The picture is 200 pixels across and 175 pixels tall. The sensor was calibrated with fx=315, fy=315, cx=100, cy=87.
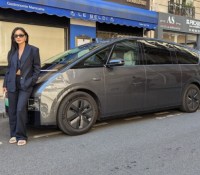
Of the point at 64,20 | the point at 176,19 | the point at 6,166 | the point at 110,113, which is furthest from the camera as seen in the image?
the point at 176,19

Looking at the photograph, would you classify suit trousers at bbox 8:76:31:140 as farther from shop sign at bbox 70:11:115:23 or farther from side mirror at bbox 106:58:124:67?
shop sign at bbox 70:11:115:23

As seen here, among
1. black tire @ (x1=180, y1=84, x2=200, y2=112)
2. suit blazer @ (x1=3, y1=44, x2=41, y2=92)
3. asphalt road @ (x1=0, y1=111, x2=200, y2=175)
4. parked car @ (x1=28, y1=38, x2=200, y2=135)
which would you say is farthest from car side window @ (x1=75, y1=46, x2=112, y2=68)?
Answer: black tire @ (x1=180, y1=84, x2=200, y2=112)

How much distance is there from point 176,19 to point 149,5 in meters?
1.89

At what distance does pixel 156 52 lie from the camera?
652cm

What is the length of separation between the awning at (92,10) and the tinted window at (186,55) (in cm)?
428

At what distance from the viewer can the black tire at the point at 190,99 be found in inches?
278

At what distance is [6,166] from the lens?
3951 mm

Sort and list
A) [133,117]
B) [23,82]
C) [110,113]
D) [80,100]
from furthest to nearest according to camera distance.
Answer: [133,117]
[110,113]
[80,100]
[23,82]

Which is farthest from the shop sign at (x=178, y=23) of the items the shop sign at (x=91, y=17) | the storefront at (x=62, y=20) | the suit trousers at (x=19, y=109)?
the suit trousers at (x=19, y=109)

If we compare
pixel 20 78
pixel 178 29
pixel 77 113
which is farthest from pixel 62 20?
pixel 178 29

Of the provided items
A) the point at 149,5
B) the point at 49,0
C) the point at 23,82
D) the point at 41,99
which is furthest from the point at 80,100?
the point at 149,5

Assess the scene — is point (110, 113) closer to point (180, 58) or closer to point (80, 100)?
Answer: point (80, 100)

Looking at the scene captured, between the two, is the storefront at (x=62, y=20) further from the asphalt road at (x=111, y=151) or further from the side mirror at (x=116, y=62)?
the asphalt road at (x=111, y=151)

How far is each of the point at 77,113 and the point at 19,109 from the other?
3.21 ft
